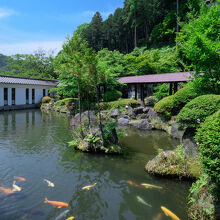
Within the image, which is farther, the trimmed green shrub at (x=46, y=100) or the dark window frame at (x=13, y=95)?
the trimmed green shrub at (x=46, y=100)

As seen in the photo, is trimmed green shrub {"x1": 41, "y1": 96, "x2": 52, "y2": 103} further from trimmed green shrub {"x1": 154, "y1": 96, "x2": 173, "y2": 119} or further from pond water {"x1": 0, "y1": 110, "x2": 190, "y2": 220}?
trimmed green shrub {"x1": 154, "y1": 96, "x2": 173, "y2": 119}

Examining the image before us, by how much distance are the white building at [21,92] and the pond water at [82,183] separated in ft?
54.8

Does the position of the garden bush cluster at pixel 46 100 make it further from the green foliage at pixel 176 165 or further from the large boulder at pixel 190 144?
the large boulder at pixel 190 144

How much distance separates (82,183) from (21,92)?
24577mm

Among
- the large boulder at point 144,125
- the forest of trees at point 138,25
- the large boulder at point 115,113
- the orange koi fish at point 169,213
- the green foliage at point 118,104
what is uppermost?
the forest of trees at point 138,25

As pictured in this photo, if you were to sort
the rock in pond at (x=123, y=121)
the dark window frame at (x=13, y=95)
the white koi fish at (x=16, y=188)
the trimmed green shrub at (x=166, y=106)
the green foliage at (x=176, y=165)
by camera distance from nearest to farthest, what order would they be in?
the white koi fish at (x=16, y=188)
the green foliage at (x=176, y=165)
the trimmed green shrub at (x=166, y=106)
the rock in pond at (x=123, y=121)
the dark window frame at (x=13, y=95)

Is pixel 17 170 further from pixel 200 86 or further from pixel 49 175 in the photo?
pixel 200 86

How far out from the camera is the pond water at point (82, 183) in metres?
4.77

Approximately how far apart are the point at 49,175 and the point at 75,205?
7.12ft

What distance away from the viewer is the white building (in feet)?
81.4

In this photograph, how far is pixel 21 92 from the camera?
26828 mm

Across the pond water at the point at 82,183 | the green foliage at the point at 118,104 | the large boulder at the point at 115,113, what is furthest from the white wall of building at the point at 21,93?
the pond water at the point at 82,183

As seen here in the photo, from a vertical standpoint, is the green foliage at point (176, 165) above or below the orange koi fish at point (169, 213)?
above

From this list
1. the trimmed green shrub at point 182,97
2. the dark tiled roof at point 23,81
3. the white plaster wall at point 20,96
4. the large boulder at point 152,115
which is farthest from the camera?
the white plaster wall at point 20,96
